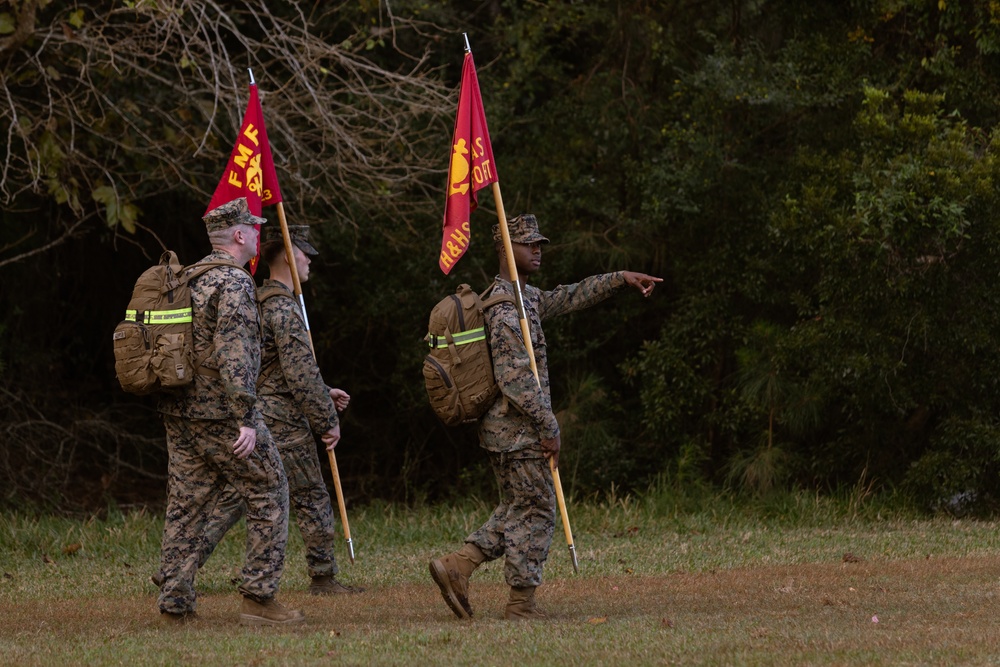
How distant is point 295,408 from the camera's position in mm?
8156

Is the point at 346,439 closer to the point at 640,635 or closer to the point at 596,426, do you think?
the point at 596,426

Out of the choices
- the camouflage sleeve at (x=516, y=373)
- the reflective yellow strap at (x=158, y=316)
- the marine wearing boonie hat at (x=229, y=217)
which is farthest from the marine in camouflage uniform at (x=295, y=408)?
the camouflage sleeve at (x=516, y=373)

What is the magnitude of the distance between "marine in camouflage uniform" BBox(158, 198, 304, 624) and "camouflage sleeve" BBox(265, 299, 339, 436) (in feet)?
2.48

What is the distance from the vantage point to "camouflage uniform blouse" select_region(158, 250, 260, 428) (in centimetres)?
673

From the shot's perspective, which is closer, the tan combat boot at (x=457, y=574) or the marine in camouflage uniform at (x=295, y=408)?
the tan combat boot at (x=457, y=574)

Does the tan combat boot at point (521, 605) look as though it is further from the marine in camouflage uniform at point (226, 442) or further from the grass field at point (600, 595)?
the marine in camouflage uniform at point (226, 442)

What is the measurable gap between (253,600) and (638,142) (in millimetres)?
8770

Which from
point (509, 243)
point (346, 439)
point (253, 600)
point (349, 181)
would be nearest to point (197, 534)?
point (253, 600)

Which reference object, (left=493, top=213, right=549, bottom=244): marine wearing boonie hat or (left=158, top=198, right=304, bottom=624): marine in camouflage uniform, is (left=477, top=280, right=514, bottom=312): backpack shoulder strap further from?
(left=158, top=198, right=304, bottom=624): marine in camouflage uniform

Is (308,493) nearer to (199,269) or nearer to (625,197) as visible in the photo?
(199,269)

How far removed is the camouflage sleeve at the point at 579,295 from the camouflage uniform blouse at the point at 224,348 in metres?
1.62

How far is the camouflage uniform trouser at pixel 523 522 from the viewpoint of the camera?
23.4 ft

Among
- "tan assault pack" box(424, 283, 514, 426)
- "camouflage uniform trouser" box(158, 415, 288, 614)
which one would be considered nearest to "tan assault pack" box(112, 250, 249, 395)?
"camouflage uniform trouser" box(158, 415, 288, 614)

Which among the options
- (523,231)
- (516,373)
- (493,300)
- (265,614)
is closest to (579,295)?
(523,231)
